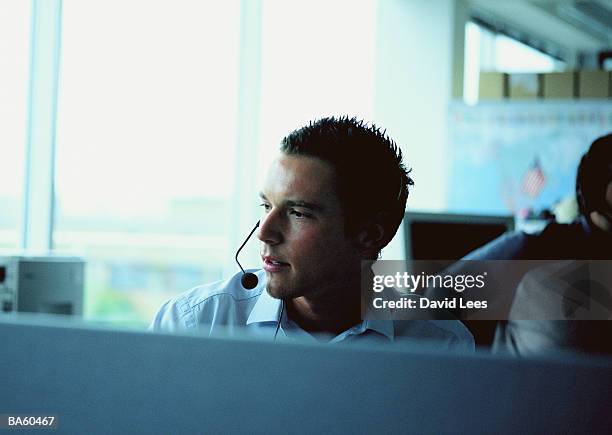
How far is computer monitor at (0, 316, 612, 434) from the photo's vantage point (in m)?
0.38

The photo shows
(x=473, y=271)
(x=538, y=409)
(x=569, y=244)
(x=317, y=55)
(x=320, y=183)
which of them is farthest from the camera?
(x=317, y=55)

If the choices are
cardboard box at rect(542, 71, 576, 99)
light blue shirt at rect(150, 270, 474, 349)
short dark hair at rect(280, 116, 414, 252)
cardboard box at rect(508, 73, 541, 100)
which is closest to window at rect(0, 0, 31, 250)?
light blue shirt at rect(150, 270, 474, 349)

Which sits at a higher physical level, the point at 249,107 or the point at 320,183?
the point at 249,107

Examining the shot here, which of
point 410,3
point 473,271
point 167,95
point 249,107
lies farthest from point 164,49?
point 473,271

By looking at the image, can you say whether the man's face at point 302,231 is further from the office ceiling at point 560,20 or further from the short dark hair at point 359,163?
the office ceiling at point 560,20

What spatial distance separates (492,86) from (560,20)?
2826 mm

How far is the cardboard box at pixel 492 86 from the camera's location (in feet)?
15.8

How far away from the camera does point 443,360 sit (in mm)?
392

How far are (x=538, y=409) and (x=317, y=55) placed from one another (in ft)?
15.0

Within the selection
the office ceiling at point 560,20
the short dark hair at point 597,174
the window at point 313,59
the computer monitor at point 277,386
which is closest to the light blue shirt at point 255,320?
the computer monitor at point 277,386

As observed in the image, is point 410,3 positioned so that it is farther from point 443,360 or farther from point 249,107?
point 443,360

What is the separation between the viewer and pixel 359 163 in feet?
3.90

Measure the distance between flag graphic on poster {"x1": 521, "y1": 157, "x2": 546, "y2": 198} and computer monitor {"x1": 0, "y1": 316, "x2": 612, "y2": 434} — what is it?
4.45 metres

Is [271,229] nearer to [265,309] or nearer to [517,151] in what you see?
[265,309]
